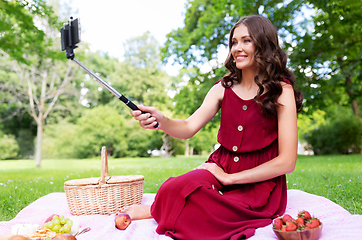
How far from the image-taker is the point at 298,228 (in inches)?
68.9

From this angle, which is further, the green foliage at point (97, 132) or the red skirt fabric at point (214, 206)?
the green foliage at point (97, 132)

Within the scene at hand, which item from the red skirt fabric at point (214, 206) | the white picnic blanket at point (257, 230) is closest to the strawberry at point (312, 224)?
the white picnic blanket at point (257, 230)

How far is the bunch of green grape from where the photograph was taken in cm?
196

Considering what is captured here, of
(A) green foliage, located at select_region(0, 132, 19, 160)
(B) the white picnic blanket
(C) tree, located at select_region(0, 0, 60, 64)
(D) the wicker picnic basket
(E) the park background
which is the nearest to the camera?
(B) the white picnic blanket

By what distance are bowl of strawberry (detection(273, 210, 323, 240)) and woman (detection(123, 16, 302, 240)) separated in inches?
8.8

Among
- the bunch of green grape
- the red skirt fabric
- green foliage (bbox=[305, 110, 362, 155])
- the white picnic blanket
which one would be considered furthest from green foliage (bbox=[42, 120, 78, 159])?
the red skirt fabric

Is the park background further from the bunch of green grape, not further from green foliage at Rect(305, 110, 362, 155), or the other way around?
the bunch of green grape

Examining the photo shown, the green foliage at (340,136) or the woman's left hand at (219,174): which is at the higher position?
the woman's left hand at (219,174)

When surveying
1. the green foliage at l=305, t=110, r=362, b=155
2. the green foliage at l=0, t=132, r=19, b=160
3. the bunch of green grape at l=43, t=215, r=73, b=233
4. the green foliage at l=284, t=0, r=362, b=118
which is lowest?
the green foliage at l=0, t=132, r=19, b=160

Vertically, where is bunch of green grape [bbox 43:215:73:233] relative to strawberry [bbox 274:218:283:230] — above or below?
below

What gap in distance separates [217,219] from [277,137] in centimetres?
79

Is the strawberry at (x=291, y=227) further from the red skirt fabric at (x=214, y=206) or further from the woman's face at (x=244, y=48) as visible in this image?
the woman's face at (x=244, y=48)

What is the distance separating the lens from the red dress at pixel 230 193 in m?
1.94

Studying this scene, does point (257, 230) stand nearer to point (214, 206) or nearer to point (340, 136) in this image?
point (214, 206)
